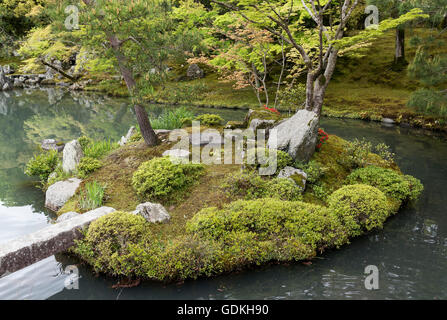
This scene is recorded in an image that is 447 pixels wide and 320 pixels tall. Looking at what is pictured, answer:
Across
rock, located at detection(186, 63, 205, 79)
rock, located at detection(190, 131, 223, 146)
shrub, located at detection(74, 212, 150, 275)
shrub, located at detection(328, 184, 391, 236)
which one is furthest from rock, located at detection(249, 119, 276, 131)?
rock, located at detection(186, 63, 205, 79)

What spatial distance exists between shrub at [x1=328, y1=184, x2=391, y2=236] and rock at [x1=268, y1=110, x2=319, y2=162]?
1825 millimetres

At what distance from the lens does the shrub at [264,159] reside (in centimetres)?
866

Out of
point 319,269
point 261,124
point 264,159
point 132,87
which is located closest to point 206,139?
point 261,124

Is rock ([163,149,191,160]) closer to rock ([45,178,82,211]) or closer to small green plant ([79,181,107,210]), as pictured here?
small green plant ([79,181,107,210])

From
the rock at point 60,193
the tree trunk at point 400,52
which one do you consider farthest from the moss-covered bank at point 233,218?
the tree trunk at point 400,52

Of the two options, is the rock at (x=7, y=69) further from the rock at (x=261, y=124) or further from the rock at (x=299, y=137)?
the rock at (x=299, y=137)

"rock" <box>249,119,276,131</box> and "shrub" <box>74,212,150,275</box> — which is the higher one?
"rock" <box>249,119,276,131</box>

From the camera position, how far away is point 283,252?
6.39m

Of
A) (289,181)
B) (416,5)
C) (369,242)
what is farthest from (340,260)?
(416,5)

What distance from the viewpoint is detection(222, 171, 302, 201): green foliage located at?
7.88m

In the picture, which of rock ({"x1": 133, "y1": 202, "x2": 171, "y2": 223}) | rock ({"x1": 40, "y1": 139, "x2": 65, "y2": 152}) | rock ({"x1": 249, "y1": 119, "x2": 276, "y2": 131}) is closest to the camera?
rock ({"x1": 133, "y1": 202, "x2": 171, "y2": 223})

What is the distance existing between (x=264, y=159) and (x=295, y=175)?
3.15 feet

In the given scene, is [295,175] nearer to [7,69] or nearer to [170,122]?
[170,122]
